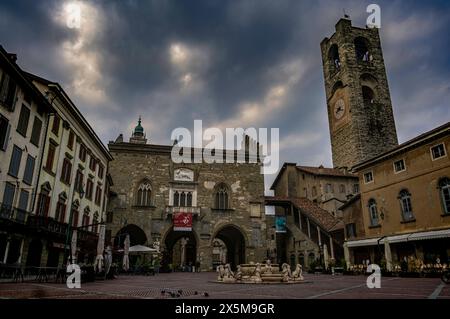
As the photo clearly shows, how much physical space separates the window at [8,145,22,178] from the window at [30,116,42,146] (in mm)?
1291

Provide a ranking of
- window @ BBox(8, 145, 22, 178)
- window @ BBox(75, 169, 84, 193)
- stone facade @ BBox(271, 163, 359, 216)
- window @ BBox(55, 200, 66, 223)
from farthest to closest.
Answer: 1. stone facade @ BBox(271, 163, 359, 216)
2. window @ BBox(75, 169, 84, 193)
3. window @ BBox(55, 200, 66, 223)
4. window @ BBox(8, 145, 22, 178)

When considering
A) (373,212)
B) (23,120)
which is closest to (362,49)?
(373,212)

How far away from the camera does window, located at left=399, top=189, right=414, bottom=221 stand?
800 inches

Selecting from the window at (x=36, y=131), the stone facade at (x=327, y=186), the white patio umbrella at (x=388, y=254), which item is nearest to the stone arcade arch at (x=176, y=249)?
the stone facade at (x=327, y=186)

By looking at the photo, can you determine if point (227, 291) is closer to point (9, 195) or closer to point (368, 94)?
point (9, 195)

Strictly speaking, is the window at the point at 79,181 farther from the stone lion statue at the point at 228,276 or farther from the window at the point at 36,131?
the stone lion statue at the point at 228,276

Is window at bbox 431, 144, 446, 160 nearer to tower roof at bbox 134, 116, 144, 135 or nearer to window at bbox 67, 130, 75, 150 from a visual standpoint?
window at bbox 67, 130, 75, 150

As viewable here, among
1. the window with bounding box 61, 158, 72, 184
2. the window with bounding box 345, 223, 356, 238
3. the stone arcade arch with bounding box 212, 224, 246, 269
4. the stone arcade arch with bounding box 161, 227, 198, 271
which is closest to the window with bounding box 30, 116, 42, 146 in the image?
the window with bounding box 61, 158, 72, 184

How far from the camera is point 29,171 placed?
16578mm

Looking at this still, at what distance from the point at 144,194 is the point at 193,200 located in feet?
17.2

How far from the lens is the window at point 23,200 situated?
51.3 ft

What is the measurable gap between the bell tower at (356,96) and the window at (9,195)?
38.2 m

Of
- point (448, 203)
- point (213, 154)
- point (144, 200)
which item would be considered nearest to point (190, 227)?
point (144, 200)

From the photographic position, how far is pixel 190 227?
105ft
